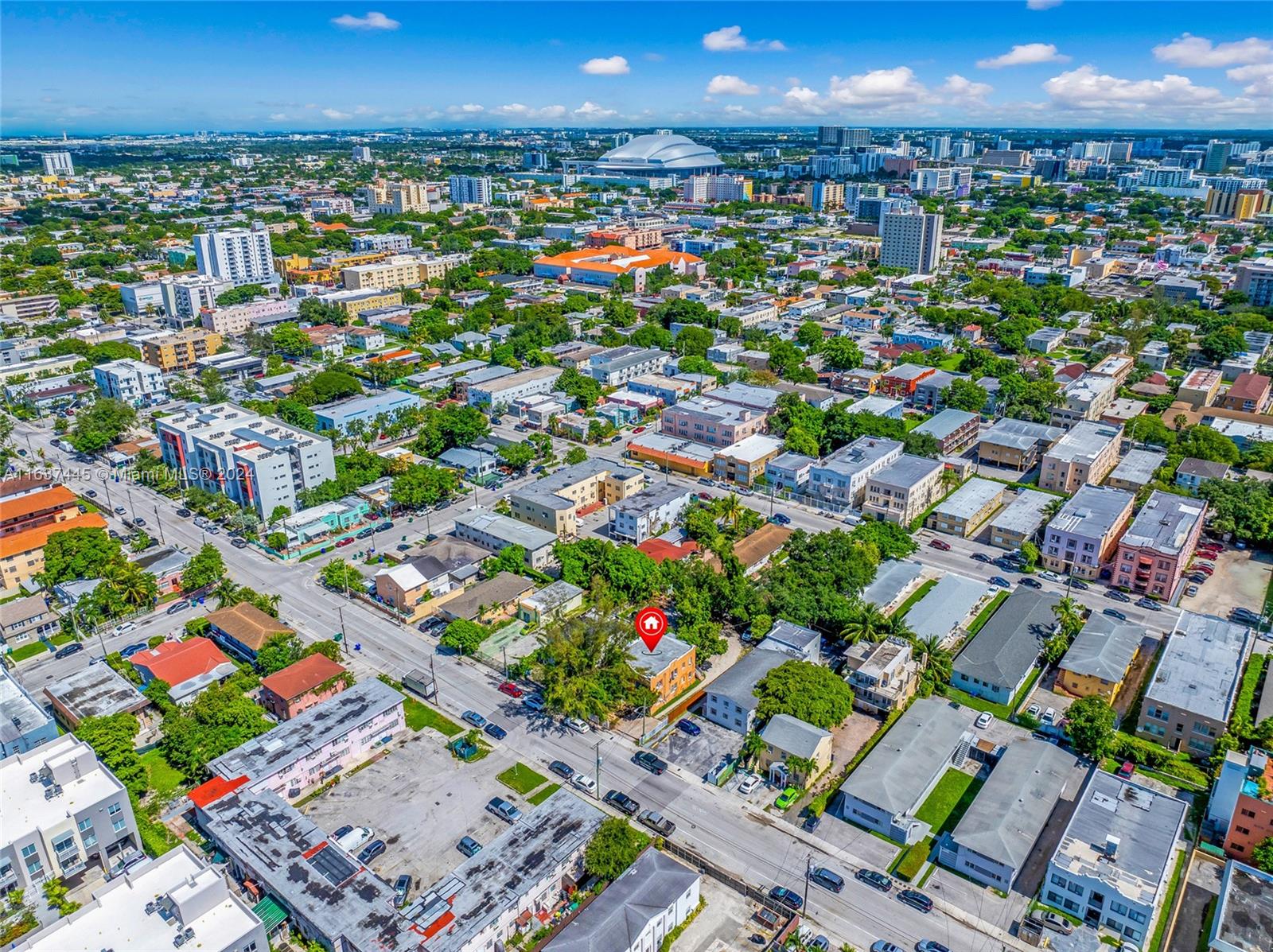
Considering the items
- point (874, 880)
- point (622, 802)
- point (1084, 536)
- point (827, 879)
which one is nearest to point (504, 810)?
point (622, 802)

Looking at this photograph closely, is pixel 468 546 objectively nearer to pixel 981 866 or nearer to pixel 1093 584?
pixel 981 866

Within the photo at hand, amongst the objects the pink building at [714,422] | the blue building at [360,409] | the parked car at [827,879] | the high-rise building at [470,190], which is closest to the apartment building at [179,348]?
the blue building at [360,409]

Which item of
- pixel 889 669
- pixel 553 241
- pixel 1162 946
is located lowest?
pixel 1162 946

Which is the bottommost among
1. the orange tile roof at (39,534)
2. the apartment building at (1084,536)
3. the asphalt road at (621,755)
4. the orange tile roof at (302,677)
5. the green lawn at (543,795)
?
the green lawn at (543,795)

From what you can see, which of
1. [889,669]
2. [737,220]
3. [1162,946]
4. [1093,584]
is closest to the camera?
[1162,946]

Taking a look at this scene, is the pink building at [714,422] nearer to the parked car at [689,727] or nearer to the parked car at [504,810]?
the parked car at [689,727]

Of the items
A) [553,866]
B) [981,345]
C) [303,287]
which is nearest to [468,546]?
[553,866]

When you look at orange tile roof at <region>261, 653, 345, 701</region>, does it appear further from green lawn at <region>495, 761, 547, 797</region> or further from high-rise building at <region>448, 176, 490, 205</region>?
high-rise building at <region>448, 176, 490, 205</region>
